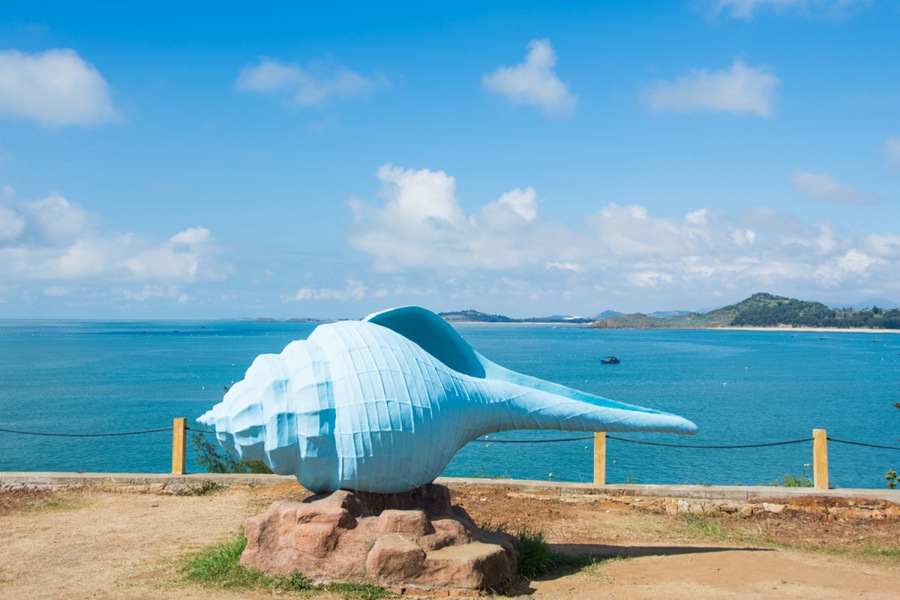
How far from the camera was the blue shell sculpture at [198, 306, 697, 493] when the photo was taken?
20.5 feet

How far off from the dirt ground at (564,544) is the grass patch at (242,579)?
115 mm

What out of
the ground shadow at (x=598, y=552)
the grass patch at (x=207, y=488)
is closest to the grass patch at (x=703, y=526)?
the ground shadow at (x=598, y=552)

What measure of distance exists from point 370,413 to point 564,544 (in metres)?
3.10

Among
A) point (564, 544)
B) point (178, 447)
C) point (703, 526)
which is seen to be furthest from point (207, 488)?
point (703, 526)

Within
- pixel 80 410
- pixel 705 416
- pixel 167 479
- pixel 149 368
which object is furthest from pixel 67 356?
pixel 167 479

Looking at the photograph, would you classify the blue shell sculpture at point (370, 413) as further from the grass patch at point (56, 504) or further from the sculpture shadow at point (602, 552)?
the grass patch at point (56, 504)

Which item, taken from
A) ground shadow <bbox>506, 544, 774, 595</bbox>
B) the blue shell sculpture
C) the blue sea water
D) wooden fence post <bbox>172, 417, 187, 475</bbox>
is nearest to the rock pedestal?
the blue shell sculpture

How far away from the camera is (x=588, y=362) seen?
232 feet

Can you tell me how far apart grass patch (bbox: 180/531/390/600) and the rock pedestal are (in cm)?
7

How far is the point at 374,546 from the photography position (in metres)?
6.18

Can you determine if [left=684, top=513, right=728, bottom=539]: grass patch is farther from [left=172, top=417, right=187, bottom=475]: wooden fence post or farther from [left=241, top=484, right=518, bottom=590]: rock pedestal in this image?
[left=172, top=417, right=187, bottom=475]: wooden fence post

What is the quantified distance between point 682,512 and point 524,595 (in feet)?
13.7

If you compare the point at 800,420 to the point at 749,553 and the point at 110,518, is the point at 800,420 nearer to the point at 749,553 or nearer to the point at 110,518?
the point at 749,553

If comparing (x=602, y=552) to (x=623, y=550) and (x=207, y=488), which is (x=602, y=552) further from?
(x=207, y=488)
